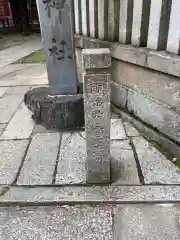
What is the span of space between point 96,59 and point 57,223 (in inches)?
55.3

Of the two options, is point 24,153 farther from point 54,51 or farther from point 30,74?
point 30,74


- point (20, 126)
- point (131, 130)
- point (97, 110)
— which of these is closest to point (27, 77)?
point (20, 126)

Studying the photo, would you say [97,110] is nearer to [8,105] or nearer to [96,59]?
[96,59]

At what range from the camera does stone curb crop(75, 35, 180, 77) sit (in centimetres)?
254

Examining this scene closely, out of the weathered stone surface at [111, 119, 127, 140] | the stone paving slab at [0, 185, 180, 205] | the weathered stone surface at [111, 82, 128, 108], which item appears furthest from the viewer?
the weathered stone surface at [111, 82, 128, 108]

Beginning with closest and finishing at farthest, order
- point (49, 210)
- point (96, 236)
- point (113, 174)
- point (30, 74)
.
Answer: point (96, 236)
point (49, 210)
point (113, 174)
point (30, 74)

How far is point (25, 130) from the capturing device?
3.58 metres

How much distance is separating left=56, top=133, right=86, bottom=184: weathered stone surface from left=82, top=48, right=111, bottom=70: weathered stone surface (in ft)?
3.85

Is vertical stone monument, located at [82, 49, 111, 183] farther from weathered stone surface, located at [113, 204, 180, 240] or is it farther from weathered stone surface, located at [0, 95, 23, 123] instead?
weathered stone surface, located at [0, 95, 23, 123]

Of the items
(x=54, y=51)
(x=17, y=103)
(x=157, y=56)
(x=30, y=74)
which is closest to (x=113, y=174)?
(x=157, y=56)

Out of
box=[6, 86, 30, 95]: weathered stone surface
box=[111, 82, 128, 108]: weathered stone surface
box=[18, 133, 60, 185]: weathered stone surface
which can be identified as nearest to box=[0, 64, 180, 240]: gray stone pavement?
box=[18, 133, 60, 185]: weathered stone surface

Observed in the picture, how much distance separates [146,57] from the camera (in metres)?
2.90

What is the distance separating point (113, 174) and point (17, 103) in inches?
103

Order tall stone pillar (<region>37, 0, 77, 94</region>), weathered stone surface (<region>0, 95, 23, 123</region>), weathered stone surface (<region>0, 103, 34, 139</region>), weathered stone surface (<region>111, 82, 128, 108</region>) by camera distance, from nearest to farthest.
Result: tall stone pillar (<region>37, 0, 77, 94</region>), weathered stone surface (<region>0, 103, 34, 139</region>), weathered stone surface (<region>111, 82, 128, 108</region>), weathered stone surface (<region>0, 95, 23, 123</region>)
